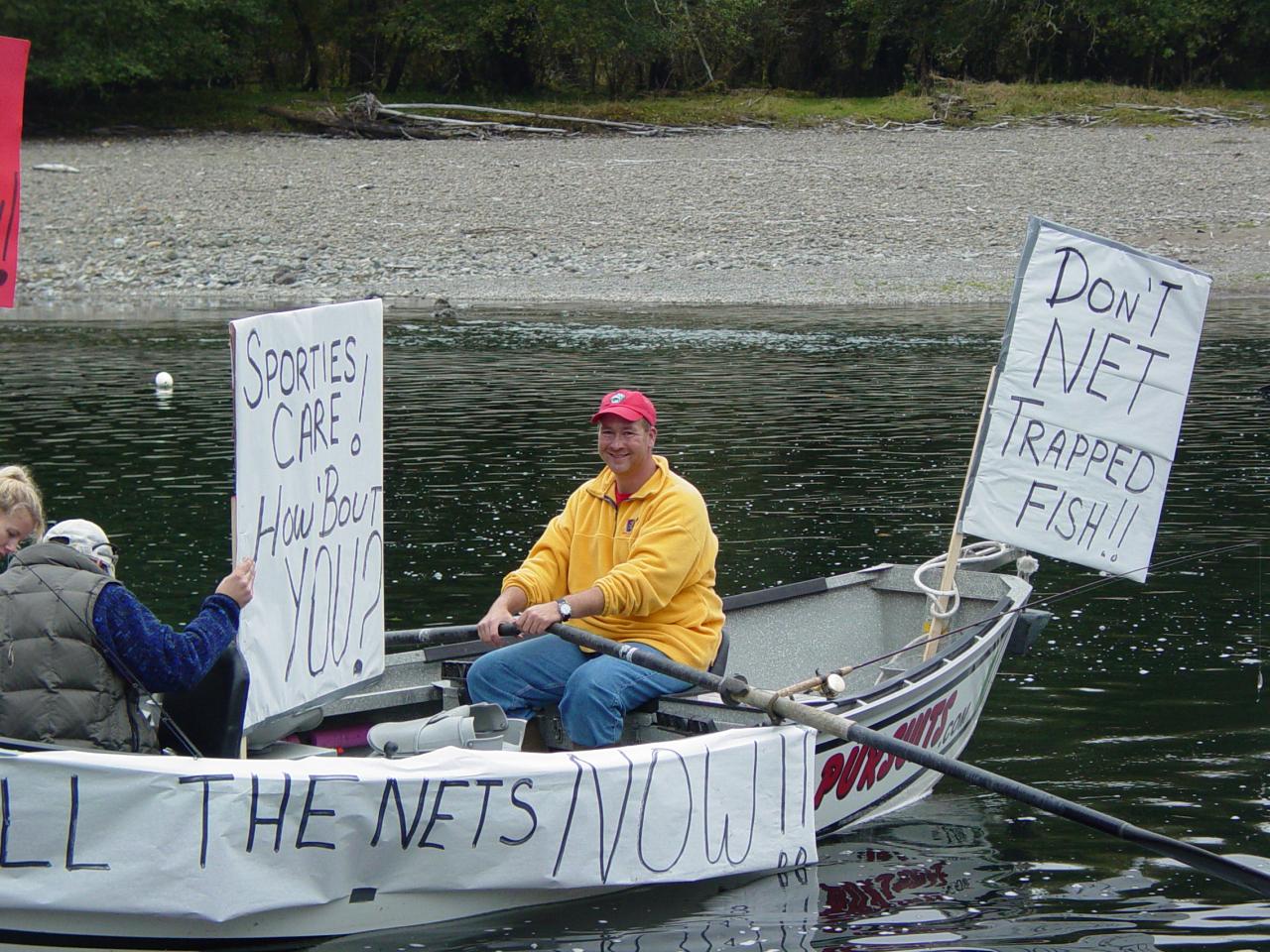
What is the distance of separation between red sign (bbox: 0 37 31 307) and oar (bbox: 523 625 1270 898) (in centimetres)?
249

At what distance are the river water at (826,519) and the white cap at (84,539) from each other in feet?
4.98

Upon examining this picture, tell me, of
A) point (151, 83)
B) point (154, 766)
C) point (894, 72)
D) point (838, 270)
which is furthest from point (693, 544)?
point (894, 72)

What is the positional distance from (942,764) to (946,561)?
230cm

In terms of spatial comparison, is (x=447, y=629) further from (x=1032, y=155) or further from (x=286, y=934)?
(x=1032, y=155)

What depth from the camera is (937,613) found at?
7.98 meters

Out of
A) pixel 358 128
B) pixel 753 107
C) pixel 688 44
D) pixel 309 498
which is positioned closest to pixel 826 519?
pixel 309 498

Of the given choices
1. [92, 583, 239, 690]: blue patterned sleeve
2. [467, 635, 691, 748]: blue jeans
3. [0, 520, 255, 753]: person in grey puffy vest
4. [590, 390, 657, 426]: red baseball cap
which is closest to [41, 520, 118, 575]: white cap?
[0, 520, 255, 753]: person in grey puffy vest

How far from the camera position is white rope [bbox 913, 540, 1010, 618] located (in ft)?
26.1

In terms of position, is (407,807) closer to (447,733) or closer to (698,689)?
(447,733)

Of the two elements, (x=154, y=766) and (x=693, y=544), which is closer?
(x=154, y=766)

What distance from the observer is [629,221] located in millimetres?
27484

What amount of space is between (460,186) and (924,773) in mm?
23792

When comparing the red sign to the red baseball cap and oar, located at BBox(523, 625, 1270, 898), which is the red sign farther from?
oar, located at BBox(523, 625, 1270, 898)

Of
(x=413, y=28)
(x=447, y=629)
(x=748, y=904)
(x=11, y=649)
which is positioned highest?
(x=413, y=28)
